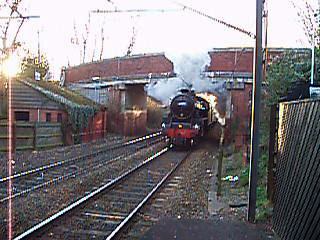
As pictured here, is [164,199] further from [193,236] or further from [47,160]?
[47,160]

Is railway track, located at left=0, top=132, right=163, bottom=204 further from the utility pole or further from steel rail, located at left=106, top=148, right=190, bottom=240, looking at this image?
the utility pole

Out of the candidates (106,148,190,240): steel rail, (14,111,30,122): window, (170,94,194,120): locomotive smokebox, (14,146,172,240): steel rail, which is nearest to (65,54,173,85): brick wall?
(170,94,194,120): locomotive smokebox

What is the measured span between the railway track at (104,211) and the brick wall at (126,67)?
A: 15.0 m

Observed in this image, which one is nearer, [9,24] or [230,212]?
[230,212]

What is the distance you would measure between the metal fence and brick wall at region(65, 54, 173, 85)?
64.9 ft

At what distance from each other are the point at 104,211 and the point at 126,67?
69.6ft

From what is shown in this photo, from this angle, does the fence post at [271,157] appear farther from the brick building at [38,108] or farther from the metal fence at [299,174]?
the brick building at [38,108]

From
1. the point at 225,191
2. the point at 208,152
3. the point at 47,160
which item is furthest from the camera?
the point at 208,152

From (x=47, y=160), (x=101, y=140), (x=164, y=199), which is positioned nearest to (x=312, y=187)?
(x=164, y=199)

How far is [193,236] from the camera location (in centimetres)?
598

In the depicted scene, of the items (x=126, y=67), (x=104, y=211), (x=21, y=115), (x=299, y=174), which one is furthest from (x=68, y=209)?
(x=126, y=67)

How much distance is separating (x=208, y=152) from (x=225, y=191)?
9958mm

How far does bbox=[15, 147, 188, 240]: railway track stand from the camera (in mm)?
6375

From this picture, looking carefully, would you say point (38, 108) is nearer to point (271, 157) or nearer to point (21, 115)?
point (21, 115)
